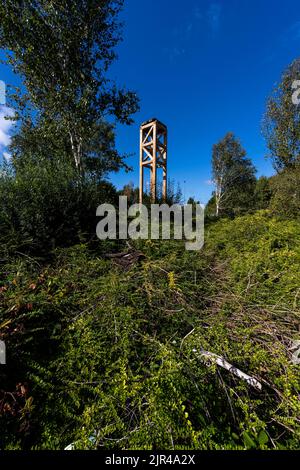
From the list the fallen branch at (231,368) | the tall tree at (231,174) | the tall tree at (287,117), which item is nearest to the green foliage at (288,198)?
the tall tree at (287,117)

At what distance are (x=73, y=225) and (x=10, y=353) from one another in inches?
91.1

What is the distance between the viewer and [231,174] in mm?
14773

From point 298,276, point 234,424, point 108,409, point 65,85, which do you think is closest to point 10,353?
point 108,409

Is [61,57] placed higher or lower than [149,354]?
higher

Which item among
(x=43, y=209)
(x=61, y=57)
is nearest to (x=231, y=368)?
(x=43, y=209)

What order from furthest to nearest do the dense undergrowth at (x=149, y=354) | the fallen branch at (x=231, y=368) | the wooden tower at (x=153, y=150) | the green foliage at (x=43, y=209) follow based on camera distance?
the wooden tower at (x=153, y=150), the green foliage at (x=43, y=209), the fallen branch at (x=231, y=368), the dense undergrowth at (x=149, y=354)

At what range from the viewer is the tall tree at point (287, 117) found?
7797mm

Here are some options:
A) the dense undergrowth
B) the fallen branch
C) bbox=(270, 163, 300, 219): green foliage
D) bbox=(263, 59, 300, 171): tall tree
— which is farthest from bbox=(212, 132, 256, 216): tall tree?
the fallen branch

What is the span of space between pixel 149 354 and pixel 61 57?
6.74 m

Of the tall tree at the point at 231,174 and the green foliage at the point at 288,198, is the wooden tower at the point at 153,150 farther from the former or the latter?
the tall tree at the point at 231,174

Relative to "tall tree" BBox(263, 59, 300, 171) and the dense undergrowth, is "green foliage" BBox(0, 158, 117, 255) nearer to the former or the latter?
the dense undergrowth

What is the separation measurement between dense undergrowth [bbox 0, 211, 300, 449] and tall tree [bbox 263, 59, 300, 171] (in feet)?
26.3

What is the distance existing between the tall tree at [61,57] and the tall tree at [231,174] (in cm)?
1198

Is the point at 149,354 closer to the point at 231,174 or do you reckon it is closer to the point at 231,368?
the point at 231,368
